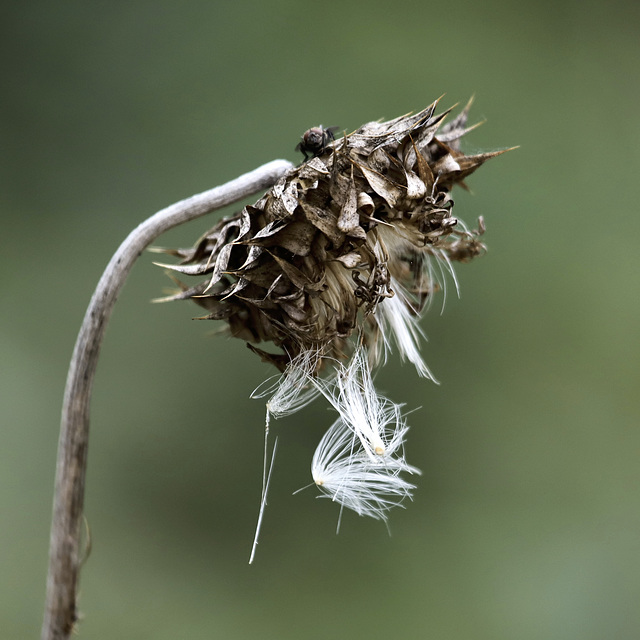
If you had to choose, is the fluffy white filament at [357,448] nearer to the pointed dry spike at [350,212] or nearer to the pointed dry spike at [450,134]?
the pointed dry spike at [350,212]

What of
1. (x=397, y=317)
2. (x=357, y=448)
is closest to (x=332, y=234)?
(x=397, y=317)

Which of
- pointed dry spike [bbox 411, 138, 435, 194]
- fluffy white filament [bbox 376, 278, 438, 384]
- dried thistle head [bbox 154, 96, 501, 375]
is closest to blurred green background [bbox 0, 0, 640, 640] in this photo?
fluffy white filament [bbox 376, 278, 438, 384]

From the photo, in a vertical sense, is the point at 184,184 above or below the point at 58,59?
below

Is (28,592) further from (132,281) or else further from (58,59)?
(58,59)

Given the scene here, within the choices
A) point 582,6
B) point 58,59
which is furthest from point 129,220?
point 582,6

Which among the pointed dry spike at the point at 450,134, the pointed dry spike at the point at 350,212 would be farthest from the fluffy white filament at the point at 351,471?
the pointed dry spike at the point at 450,134

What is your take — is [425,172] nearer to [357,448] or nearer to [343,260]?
[343,260]
